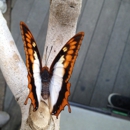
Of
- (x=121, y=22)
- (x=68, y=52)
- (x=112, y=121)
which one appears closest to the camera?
(x=68, y=52)

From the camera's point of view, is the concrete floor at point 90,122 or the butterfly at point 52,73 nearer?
the butterfly at point 52,73

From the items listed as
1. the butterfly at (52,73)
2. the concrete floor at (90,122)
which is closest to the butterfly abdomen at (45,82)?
the butterfly at (52,73)

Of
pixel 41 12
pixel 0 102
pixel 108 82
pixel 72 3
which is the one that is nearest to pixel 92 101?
pixel 108 82

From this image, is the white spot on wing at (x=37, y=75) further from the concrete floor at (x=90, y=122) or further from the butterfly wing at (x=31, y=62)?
the concrete floor at (x=90, y=122)

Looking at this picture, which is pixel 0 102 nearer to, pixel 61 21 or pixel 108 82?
pixel 108 82

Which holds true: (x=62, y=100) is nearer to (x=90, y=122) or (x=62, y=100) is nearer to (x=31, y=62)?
(x=31, y=62)

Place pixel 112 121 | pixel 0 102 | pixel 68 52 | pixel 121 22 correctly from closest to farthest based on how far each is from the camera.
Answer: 1. pixel 68 52
2. pixel 112 121
3. pixel 0 102
4. pixel 121 22

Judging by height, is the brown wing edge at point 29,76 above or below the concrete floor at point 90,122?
above

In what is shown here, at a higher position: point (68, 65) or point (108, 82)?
point (68, 65)
